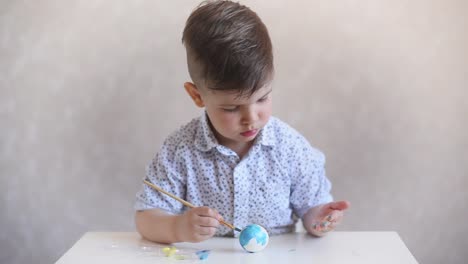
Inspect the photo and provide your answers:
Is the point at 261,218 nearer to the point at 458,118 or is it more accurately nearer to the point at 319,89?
the point at 319,89

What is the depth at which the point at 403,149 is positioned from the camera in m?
1.17

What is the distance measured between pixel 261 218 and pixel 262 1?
433mm

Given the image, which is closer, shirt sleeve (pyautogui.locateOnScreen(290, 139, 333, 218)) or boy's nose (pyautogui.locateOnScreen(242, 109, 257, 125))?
boy's nose (pyautogui.locateOnScreen(242, 109, 257, 125))

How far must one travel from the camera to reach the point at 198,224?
0.86 metres

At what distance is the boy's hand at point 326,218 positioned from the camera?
0.91m

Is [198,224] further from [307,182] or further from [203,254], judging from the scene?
[307,182]

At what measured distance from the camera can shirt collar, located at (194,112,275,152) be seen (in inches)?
37.4

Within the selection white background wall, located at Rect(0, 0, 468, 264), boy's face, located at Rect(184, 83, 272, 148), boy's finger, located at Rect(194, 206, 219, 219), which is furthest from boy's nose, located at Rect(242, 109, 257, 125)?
white background wall, located at Rect(0, 0, 468, 264)

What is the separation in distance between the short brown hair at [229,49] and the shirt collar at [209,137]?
0.42ft

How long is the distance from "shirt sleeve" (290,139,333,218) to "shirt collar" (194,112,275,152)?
0.06 metres

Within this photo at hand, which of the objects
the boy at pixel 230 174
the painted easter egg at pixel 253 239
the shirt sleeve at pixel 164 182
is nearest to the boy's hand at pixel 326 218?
the boy at pixel 230 174

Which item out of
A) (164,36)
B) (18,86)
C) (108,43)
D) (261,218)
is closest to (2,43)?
(18,86)

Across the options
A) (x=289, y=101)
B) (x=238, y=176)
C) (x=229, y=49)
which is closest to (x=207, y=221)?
(x=238, y=176)

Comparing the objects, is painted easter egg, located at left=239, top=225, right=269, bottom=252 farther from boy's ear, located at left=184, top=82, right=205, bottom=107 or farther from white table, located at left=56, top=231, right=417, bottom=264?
boy's ear, located at left=184, top=82, right=205, bottom=107
